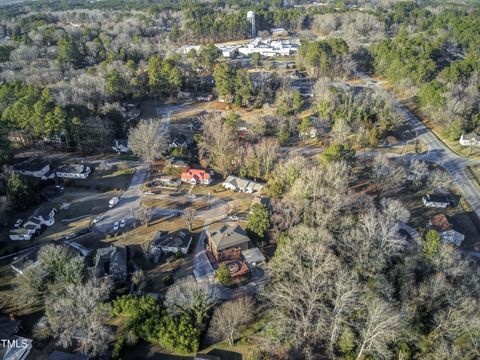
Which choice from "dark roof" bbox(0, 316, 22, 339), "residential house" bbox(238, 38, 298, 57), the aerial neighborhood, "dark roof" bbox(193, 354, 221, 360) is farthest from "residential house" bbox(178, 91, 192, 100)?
"dark roof" bbox(193, 354, 221, 360)

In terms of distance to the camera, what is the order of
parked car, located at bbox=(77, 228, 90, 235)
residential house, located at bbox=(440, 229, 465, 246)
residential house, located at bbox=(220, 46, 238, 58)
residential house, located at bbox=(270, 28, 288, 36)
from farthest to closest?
1. residential house, located at bbox=(270, 28, 288, 36)
2. residential house, located at bbox=(220, 46, 238, 58)
3. parked car, located at bbox=(77, 228, 90, 235)
4. residential house, located at bbox=(440, 229, 465, 246)

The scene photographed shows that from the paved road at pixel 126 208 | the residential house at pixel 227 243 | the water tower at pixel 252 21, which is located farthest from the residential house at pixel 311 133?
the water tower at pixel 252 21

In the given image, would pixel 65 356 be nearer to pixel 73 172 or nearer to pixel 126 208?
pixel 126 208

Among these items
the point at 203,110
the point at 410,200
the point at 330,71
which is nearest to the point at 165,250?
the point at 410,200

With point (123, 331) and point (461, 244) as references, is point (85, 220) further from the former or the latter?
point (461, 244)

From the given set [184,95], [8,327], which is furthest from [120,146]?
[8,327]

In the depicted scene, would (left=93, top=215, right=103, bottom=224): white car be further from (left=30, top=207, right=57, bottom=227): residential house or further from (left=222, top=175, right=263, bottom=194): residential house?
(left=222, top=175, right=263, bottom=194): residential house

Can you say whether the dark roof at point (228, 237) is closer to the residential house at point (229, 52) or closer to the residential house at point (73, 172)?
the residential house at point (73, 172)
